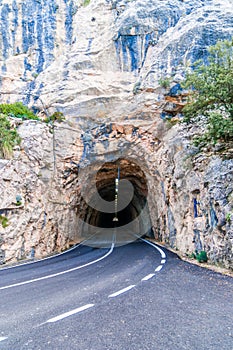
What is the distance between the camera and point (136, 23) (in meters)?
21.6

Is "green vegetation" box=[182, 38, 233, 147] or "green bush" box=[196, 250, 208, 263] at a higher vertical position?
"green vegetation" box=[182, 38, 233, 147]

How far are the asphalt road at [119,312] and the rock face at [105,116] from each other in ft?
14.3

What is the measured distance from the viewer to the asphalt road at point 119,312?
3537mm

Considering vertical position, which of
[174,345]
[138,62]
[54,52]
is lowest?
[174,345]

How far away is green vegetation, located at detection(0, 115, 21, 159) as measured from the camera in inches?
594

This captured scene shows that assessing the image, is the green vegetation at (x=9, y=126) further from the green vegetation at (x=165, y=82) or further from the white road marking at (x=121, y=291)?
the white road marking at (x=121, y=291)

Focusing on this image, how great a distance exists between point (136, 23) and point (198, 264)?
2066 cm

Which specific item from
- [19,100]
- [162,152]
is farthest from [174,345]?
[19,100]

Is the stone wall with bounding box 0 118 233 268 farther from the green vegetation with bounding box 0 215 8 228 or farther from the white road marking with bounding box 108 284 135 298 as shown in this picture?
the white road marking with bounding box 108 284 135 298

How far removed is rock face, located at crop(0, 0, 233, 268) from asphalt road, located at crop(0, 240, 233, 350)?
437 centimetres

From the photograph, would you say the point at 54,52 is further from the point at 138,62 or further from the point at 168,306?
the point at 168,306

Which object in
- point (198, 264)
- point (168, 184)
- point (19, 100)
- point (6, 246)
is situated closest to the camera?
point (198, 264)

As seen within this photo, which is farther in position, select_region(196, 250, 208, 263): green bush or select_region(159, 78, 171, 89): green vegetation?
select_region(159, 78, 171, 89): green vegetation

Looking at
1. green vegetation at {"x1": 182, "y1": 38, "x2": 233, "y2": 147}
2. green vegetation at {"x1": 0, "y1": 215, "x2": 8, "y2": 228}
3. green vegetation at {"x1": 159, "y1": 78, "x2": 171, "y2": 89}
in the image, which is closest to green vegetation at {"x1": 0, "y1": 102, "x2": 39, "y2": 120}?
green vegetation at {"x1": 0, "y1": 215, "x2": 8, "y2": 228}
